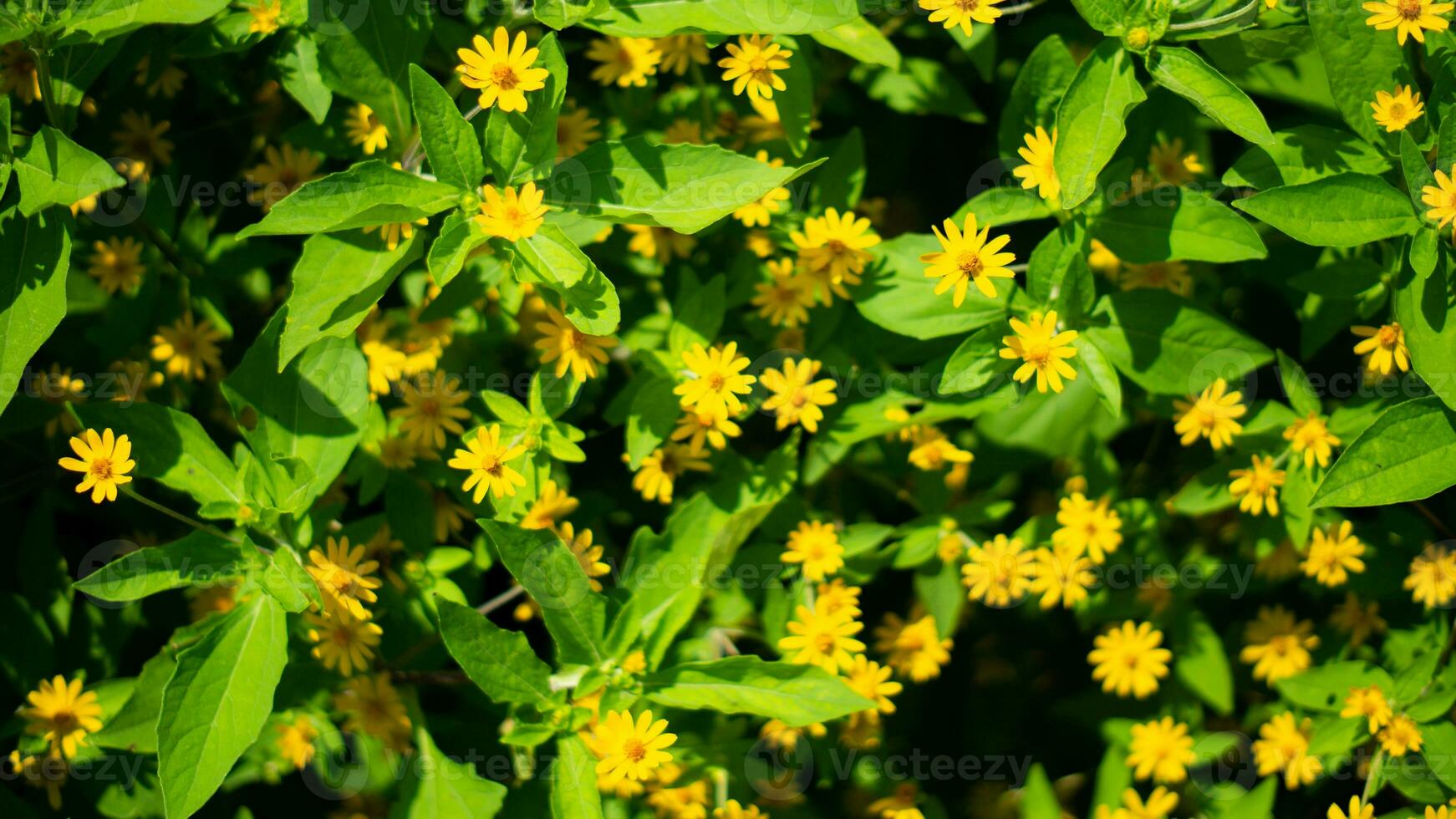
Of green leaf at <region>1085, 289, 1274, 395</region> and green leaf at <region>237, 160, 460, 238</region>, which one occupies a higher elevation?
green leaf at <region>237, 160, 460, 238</region>

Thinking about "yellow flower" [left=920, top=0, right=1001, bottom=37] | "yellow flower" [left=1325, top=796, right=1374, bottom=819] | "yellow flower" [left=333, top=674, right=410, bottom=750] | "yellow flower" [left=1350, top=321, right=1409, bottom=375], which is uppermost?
"yellow flower" [left=920, top=0, right=1001, bottom=37]

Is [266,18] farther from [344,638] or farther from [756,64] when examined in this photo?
[344,638]

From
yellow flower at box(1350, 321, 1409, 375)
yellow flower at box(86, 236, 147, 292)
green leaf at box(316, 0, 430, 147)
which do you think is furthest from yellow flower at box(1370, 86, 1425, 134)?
yellow flower at box(86, 236, 147, 292)

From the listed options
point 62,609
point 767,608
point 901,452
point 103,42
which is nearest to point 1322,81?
point 901,452

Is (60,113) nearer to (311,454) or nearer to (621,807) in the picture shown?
(311,454)

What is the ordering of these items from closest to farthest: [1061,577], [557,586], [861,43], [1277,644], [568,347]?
[557,586] < [568,347] < [861,43] < [1061,577] < [1277,644]

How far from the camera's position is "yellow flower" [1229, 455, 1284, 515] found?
2.65m

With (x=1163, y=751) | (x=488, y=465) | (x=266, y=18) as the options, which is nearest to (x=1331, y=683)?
(x=1163, y=751)

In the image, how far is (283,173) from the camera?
279cm

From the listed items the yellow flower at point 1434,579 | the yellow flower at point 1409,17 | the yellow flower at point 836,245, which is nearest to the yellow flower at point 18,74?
the yellow flower at point 836,245

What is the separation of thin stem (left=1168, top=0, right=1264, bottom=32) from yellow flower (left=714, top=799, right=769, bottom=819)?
195 cm

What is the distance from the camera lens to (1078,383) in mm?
2922

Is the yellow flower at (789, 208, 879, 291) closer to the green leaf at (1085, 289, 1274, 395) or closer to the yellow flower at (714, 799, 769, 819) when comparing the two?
the green leaf at (1085, 289, 1274, 395)

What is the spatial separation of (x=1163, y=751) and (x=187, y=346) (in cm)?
268
